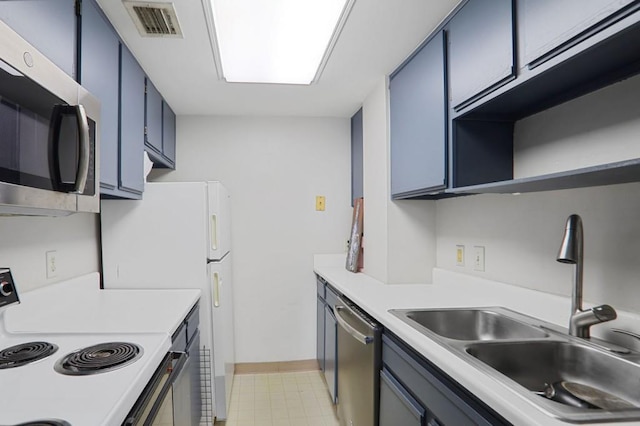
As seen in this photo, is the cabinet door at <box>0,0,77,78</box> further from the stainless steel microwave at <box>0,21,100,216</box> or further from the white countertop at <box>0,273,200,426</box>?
the white countertop at <box>0,273,200,426</box>

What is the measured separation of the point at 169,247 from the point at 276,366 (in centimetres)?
156

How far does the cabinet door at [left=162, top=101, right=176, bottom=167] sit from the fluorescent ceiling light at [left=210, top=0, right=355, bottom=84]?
2.38 ft

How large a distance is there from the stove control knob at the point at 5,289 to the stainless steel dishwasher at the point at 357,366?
1324 mm

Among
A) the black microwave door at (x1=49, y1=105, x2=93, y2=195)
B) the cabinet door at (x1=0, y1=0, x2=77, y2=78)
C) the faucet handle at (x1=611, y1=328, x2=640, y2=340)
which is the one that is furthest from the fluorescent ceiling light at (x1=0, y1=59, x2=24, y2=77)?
the faucet handle at (x1=611, y1=328, x2=640, y2=340)

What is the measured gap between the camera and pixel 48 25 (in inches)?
49.3

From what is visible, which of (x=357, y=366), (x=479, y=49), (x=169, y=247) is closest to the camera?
(x=479, y=49)

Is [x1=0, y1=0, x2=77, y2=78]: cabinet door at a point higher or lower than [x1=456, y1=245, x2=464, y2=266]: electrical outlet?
higher

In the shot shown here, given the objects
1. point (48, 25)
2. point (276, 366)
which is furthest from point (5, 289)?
point (276, 366)

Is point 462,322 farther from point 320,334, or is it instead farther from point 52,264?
point 52,264

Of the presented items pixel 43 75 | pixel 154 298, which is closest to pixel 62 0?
pixel 43 75

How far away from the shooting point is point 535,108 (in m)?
1.56

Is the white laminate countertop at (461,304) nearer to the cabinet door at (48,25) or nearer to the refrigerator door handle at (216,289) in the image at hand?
the refrigerator door handle at (216,289)

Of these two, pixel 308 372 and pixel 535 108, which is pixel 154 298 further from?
pixel 535 108

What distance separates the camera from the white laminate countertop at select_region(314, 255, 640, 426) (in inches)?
31.2
